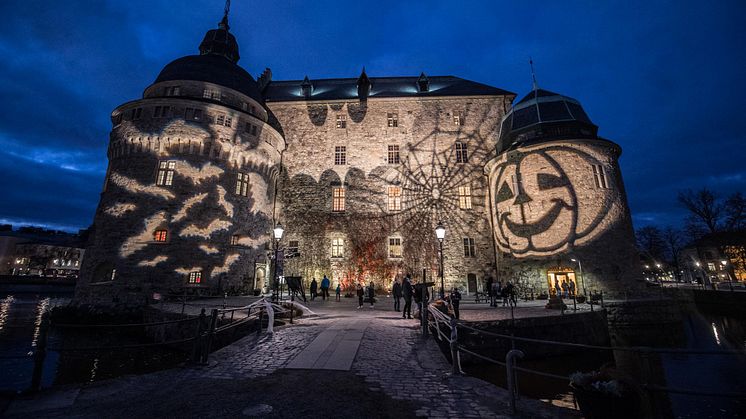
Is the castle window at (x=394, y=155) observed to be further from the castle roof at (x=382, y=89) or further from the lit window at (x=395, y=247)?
the lit window at (x=395, y=247)

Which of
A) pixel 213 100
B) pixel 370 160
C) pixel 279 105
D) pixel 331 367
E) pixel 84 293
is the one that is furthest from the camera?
pixel 279 105

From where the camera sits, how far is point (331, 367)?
4.89 metres

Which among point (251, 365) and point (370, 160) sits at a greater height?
point (370, 160)

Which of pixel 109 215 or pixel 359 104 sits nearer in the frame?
pixel 109 215

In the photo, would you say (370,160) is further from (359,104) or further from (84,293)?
(84,293)

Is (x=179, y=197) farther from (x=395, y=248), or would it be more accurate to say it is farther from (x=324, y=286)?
(x=395, y=248)

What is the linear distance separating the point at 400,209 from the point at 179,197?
44.3ft

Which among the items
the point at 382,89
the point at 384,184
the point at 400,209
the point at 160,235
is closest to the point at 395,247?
the point at 400,209

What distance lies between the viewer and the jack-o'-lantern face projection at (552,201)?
52.9ft

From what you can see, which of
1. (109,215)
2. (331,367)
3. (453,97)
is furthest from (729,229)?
(109,215)

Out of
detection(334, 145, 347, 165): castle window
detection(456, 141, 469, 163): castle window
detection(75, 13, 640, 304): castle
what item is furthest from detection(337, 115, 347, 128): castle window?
detection(456, 141, 469, 163): castle window

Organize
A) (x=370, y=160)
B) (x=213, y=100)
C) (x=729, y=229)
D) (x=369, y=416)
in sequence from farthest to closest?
(x=729, y=229)
(x=370, y=160)
(x=213, y=100)
(x=369, y=416)

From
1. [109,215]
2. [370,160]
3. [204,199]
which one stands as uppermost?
[370,160]

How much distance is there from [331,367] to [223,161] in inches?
634
